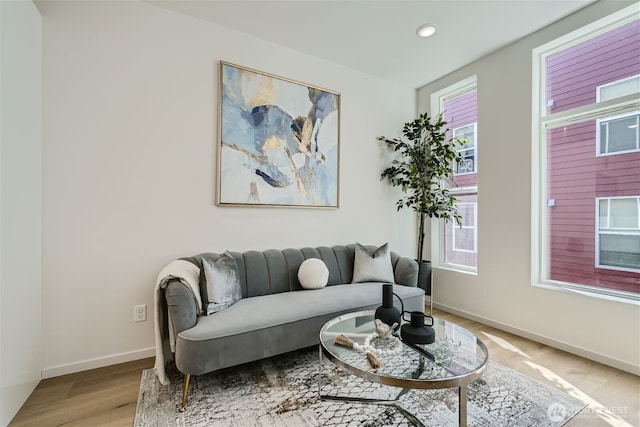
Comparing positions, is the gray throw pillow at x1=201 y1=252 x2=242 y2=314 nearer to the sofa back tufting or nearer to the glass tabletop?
the sofa back tufting

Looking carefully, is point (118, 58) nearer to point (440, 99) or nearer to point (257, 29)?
point (257, 29)

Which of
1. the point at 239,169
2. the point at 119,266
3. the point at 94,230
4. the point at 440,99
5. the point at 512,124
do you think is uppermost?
the point at 440,99

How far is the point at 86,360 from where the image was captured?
2127 millimetres

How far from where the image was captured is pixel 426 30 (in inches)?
105

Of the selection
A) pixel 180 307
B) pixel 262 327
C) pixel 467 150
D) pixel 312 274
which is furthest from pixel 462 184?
pixel 180 307

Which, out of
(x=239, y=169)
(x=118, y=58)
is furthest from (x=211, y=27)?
(x=239, y=169)

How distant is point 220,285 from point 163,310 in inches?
16.0

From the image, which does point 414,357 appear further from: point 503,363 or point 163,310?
point 163,310

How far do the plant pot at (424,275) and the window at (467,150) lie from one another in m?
1.20

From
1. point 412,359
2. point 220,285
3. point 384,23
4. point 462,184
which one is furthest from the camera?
point 462,184

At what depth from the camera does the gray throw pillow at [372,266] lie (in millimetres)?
2895

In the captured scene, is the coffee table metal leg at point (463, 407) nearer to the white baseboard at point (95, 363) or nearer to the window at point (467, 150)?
the white baseboard at point (95, 363)

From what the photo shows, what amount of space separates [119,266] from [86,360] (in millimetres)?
696

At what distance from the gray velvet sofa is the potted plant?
68 cm
